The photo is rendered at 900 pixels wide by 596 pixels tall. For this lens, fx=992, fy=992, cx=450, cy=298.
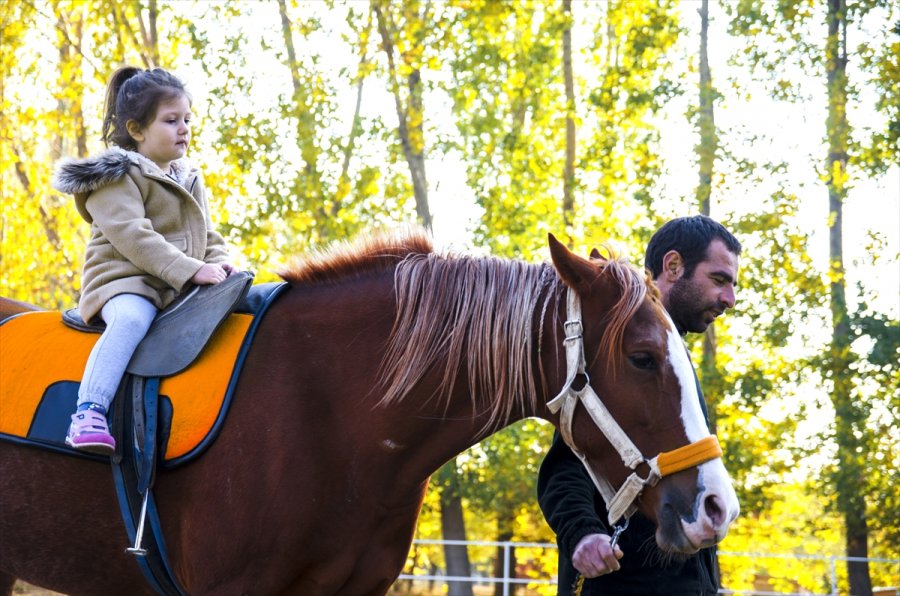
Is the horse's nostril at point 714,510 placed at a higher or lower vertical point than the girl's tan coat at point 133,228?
lower

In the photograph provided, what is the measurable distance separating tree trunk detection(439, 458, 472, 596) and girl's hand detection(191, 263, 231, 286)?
13.3 meters

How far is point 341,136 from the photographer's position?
1691 centimetres

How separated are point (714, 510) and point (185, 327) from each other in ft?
5.78

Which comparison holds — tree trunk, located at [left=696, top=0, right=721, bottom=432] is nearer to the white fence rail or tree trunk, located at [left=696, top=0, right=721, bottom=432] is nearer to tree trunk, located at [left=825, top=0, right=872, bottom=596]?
tree trunk, located at [left=825, top=0, right=872, bottom=596]

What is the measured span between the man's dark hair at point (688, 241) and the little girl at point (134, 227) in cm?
167

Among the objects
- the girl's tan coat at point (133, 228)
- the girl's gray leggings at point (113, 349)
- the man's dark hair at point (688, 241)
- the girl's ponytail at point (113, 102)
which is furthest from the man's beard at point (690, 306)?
the girl's ponytail at point (113, 102)

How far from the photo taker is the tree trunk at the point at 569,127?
1700cm

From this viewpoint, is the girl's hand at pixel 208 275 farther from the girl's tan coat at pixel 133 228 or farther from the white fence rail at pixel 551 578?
the white fence rail at pixel 551 578

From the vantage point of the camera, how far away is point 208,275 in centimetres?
345

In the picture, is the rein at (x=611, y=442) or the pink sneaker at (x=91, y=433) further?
the pink sneaker at (x=91, y=433)

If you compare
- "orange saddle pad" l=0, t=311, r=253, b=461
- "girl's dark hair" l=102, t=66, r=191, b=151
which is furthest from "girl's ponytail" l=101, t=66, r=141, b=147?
"orange saddle pad" l=0, t=311, r=253, b=461

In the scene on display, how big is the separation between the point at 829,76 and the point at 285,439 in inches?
629

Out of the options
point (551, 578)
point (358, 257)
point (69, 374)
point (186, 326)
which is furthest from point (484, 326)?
point (551, 578)

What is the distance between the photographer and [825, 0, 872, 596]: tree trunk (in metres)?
15.5
